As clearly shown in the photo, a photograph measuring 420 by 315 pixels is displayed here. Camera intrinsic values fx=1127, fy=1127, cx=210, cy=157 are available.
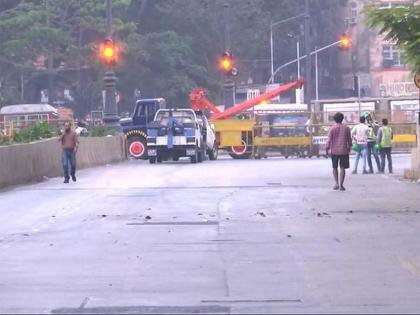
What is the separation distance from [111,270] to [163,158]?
3135 centimetres

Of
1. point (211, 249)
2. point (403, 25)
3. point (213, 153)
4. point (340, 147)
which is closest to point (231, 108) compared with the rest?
point (213, 153)

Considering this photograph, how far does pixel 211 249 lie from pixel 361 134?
770 inches

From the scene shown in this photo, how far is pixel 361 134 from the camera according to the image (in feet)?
112

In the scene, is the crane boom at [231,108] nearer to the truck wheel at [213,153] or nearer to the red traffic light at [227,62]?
the red traffic light at [227,62]

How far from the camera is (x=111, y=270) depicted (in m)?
13.2

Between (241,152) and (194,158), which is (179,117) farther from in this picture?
(241,152)

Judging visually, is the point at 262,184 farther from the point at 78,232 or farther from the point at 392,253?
the point at 392,253

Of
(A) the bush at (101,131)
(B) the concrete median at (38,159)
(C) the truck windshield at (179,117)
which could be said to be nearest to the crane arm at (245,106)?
(A) the bush at (101,131)

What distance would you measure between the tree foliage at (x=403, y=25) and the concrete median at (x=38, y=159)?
11.4 metres

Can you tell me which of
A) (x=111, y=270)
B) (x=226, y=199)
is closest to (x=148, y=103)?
(x=226, y=199)

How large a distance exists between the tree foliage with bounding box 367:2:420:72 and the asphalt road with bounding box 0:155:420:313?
114 inches

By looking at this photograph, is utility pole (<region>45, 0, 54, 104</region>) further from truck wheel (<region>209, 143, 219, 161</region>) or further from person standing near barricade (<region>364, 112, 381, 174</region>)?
person standing near barricade (<region>364, 112, 381, 174</region>)

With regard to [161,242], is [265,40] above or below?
above

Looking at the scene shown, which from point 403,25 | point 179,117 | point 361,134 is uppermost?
point 403,25
